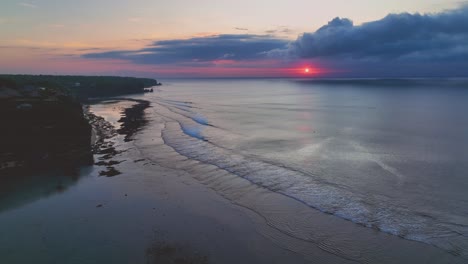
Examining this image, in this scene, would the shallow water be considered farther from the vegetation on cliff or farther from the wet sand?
the vegetation on cliff

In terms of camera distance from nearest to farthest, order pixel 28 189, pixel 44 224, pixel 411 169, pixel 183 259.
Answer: pixel 183 259
pixel 44 224
pixel 28 189
pixel 411 169

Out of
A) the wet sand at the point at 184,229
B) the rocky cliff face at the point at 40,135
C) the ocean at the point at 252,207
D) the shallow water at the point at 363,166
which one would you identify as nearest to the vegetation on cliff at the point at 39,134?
the rocky cliff face at the point at 40,135

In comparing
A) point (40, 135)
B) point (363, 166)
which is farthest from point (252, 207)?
point (40, 135)

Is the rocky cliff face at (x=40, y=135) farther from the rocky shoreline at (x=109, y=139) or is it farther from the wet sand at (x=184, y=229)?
the wet sand at (x=184, y=229)

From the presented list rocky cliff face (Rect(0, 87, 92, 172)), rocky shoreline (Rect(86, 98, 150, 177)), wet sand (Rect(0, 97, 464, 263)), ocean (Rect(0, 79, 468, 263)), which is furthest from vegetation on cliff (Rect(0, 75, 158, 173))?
wet sand (Rect(0, 97, 464, 263))

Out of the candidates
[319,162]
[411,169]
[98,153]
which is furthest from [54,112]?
[411,169]

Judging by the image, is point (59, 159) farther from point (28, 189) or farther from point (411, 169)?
point (411, 169)

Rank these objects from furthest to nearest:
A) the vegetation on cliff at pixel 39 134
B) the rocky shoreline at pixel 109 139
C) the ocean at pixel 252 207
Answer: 1. the vegetation on cliff at pixel 39 134
2. the rocky shoreline at pixel 109 139
3. the ocean at pixel 252 207

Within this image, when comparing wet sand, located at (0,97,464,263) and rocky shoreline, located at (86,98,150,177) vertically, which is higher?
rocky shoreline, located at (86,98,150,177)
